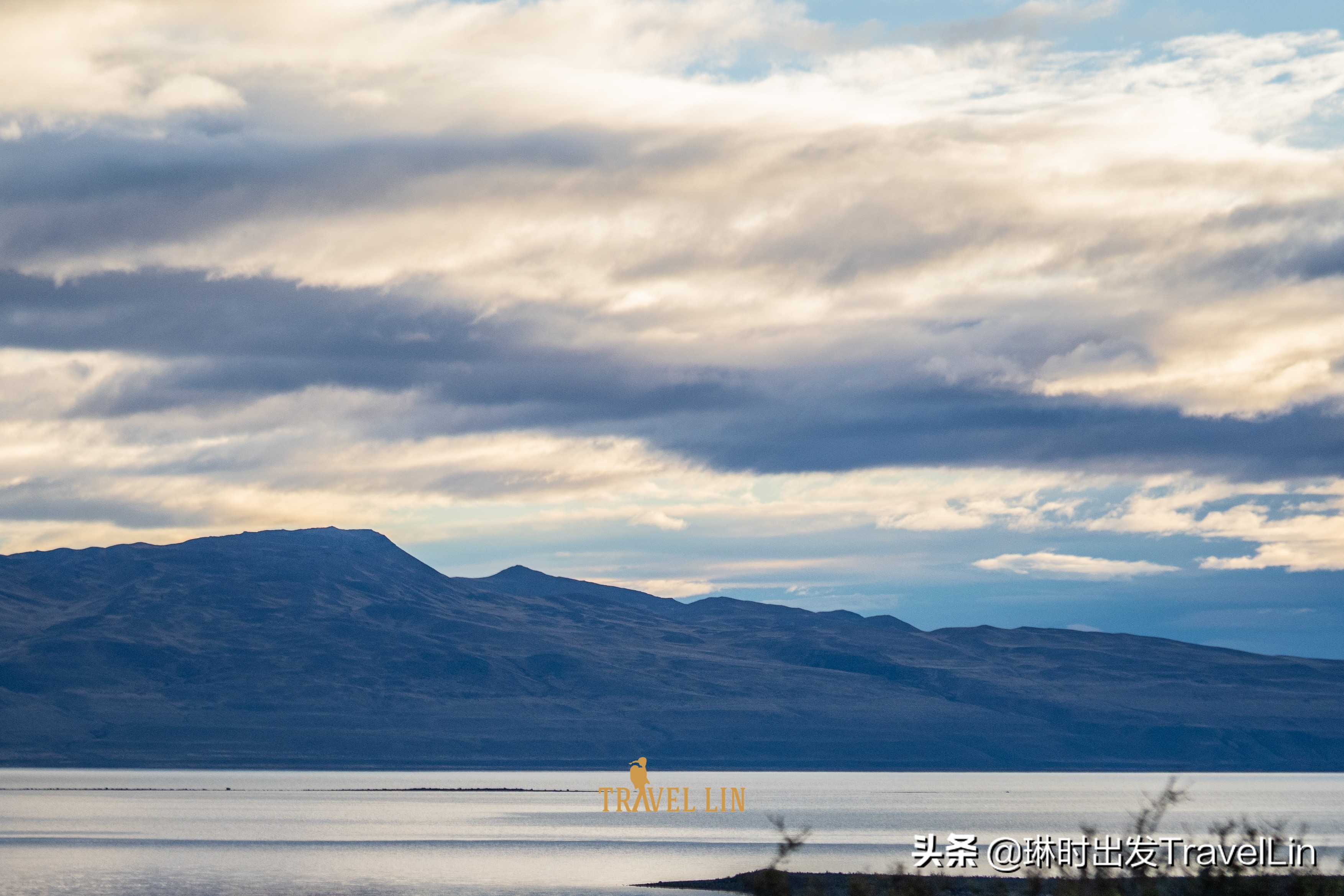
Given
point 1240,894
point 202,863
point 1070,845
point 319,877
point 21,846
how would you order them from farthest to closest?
point 21,846, point 202,863, point 319,877, point 1070,845, point 1240,894

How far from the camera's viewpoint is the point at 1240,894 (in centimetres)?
3566

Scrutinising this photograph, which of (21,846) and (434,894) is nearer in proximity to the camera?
(434,894)

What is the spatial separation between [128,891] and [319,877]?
17.3 metres

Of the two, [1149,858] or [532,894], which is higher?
[1149,858]

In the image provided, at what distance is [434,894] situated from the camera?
376 feet

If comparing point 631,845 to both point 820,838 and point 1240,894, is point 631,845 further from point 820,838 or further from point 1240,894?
point 1240,894

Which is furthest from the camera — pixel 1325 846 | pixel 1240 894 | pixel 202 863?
pixel 1325 846

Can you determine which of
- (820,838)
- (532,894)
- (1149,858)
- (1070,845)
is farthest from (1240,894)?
(820,838)

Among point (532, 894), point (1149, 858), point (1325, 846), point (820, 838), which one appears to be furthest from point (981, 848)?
point (1149, 858)

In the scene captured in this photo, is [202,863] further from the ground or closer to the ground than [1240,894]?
closer to the ground

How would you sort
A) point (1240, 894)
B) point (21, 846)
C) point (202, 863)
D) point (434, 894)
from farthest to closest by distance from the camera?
point (21, 846), point (202, 863), point (434, 894), point (1240, 894)

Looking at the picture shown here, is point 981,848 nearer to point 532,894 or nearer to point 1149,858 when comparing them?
point 532,894

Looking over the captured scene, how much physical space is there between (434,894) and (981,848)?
2663 inches

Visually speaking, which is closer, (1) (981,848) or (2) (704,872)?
(2) (704,872)
